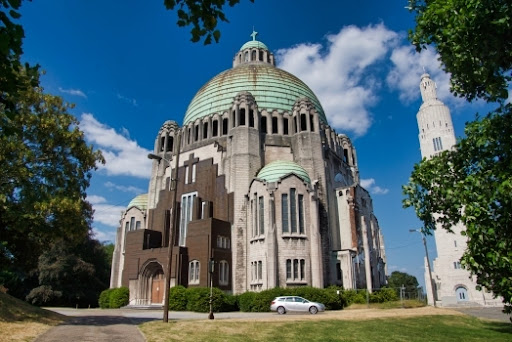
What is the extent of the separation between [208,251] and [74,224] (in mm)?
15673

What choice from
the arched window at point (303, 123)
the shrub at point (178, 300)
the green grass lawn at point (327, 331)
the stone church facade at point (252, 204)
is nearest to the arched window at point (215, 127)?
the stone church facade at point (252, 204)

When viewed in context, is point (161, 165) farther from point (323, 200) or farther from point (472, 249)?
point (472, 249)

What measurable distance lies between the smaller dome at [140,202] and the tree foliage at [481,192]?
1489 inches

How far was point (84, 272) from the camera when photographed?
45.8 meters

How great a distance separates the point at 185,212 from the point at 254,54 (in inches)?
1094

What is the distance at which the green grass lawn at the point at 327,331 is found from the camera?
13.7 meters

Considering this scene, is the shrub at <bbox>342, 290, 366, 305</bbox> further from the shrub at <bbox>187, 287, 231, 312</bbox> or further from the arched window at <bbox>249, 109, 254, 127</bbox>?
the arched window at <bbox>249, 109, 254, 127</bbox>

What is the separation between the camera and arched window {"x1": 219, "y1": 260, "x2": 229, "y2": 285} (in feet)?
110

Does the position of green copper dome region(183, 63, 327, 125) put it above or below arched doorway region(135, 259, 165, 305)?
above

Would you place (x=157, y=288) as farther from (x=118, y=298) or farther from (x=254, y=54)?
(x=254, y=54)

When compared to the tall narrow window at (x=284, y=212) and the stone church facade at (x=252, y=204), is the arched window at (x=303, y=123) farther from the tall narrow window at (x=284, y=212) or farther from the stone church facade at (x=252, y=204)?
the tall narrow window at (x=284, y=212)

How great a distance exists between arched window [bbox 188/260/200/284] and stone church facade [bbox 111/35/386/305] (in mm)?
85

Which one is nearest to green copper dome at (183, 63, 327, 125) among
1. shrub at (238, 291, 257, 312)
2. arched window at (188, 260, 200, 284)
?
arched window at (188, 260, 200, 284)

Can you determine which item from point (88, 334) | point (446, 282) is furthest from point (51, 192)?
point (446, 282)
